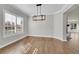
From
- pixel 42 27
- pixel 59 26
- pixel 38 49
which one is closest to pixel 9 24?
pixel 38 49

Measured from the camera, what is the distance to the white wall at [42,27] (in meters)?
9.95

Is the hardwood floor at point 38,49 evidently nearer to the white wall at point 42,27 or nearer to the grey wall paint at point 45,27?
the grey wall paint at point 45,27

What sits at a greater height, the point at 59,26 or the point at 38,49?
the point at 59,26

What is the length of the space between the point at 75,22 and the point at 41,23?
9433mm

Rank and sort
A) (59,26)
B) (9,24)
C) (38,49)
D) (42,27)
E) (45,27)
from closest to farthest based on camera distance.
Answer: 1. (38,49)
2. (9,24)
3. (59,26)
4. (45,27)
5. (42,27)

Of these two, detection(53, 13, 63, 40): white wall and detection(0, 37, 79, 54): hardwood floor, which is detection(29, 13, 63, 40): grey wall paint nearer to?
detection(53, 13, 63, 40): white wall

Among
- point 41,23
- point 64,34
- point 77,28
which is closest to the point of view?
point 64,34

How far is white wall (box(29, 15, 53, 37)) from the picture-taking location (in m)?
9.95

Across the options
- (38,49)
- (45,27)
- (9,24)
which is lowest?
(38,49)

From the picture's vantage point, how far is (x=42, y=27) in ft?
34.0

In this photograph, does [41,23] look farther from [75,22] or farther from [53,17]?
[75,22]

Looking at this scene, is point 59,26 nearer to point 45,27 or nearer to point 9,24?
point 45,27

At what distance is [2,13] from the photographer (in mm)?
5164
